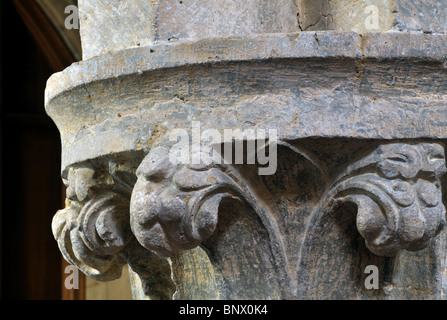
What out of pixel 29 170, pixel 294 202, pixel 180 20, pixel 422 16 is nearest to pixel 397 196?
pixel 294 202

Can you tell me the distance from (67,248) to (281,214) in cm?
61

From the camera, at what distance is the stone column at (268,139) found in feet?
5.87

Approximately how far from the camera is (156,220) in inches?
70.8

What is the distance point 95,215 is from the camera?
2.06m

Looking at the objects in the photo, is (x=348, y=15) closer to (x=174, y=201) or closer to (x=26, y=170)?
(x=174, y=201)

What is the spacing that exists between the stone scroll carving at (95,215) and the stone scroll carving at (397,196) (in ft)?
1.91

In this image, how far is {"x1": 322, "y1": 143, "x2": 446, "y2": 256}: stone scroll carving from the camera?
1776 mm

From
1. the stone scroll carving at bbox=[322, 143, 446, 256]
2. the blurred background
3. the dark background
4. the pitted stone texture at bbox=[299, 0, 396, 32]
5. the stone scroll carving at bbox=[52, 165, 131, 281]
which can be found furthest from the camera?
the dark background

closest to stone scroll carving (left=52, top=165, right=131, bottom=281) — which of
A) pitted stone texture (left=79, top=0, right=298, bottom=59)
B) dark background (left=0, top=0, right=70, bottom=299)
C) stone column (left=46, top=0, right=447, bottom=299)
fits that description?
stone column (left=46, top=0, right=447, bottom=299)

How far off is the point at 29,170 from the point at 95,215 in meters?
2.54

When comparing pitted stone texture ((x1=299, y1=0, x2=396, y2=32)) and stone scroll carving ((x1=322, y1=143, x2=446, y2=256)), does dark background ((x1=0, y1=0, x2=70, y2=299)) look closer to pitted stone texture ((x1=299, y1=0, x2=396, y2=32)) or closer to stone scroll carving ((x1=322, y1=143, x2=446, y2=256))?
pitted stone texture ((x1=299, y1=0, x2=396, y2=32))

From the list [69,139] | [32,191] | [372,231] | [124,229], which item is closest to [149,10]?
[69,139]

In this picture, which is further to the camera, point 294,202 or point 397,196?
point 294,202

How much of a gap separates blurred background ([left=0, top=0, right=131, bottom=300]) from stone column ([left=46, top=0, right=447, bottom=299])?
2244 mm
